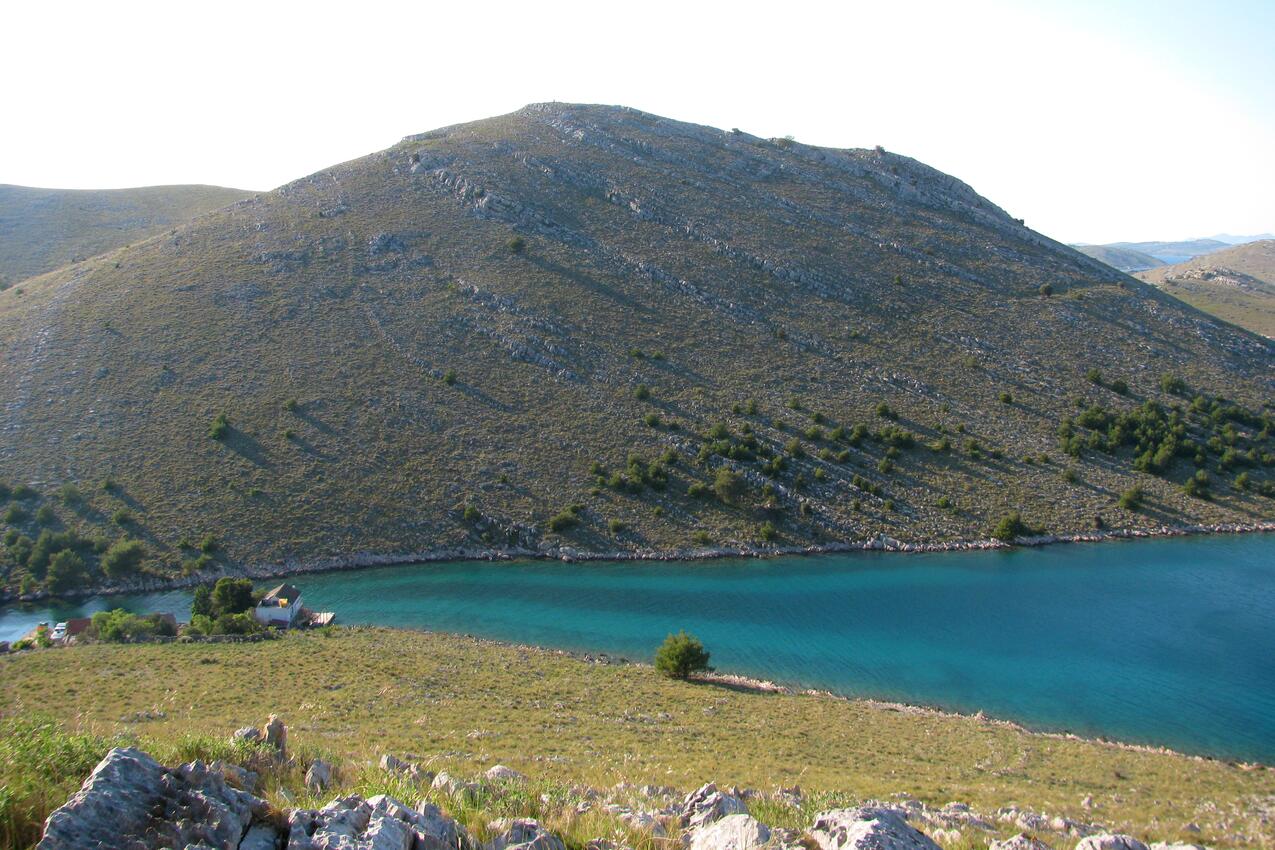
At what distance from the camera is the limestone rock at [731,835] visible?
24.3 feet

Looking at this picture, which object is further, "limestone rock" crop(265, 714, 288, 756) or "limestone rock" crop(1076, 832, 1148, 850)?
"limestone rock" crop(265, 714, 288, 756)

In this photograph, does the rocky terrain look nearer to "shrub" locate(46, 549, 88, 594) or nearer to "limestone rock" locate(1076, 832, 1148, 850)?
"limestone rock" locate(1076, 832, 1148, 850)

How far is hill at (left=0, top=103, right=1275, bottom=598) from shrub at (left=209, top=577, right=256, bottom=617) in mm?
8927

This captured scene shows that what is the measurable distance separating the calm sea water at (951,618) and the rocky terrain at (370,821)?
2632cm

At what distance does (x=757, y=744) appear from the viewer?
922 inches

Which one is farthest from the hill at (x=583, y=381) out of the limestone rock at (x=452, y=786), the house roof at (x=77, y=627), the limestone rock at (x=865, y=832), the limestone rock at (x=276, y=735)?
the limestone rock at (x=865, y=832)

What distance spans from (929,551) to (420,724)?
3965cm

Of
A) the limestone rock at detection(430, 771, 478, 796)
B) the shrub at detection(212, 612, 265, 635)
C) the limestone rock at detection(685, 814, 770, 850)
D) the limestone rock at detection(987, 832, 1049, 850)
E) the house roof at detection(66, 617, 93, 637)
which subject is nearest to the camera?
the limestone rock at detection(685, 814, 770, 850)

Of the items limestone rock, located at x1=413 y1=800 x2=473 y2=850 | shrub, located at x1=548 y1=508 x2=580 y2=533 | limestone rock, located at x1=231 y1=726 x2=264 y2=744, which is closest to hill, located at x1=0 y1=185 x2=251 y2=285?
shrub, located at x1=548 y1=508 x2=580 y2=533

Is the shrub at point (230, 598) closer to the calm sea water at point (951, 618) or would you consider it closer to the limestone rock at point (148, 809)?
the calm sea water at point (951, 618)

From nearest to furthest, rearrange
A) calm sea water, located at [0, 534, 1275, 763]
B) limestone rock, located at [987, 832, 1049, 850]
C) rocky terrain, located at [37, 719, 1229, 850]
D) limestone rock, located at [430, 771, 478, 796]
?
1. rocky terrain, located at [37, 719, 1229, 850]
2. limestone rock, located at [987, 832, 1049, 850]
3. limestone rock, located at [430, 771, 478, 796]
4. calm sea water, located at [0, 534, 1275, 763]

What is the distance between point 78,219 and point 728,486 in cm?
12024

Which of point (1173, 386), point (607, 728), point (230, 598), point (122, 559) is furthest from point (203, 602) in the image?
point (1173, 386)

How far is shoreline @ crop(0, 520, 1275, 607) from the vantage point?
146 feet
